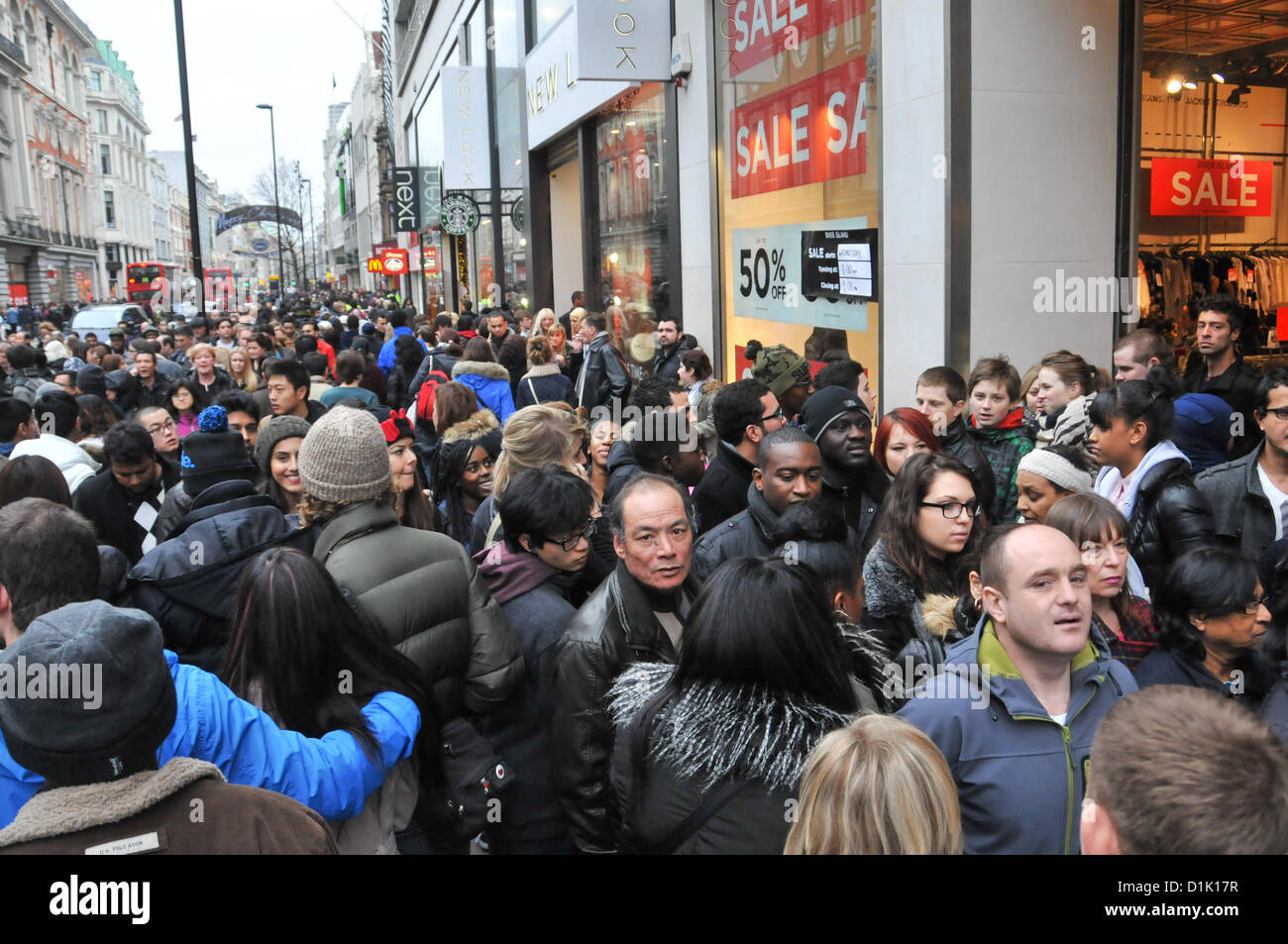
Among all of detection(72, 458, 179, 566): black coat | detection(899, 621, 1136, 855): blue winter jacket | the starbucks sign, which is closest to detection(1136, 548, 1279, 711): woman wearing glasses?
detection(899, 621, 1136, 855): blue winter jacket

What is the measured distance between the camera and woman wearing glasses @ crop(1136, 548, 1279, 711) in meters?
3.23

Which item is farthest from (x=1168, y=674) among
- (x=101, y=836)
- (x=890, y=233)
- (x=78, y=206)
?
(x=78, y=206)

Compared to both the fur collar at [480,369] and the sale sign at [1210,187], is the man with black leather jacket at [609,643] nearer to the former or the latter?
the fur collar at [480,369]

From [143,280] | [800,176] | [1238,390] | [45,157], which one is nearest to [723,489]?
[1238,390]

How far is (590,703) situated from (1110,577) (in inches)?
72.3

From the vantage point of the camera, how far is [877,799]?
1921 millimetres

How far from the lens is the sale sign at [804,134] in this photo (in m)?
8.37

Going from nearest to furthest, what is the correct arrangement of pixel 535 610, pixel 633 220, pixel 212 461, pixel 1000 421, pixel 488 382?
pixel 535 610 → pixel 212 461 → pixel 1000 421 → pixel 488 382 → pixel 633 220

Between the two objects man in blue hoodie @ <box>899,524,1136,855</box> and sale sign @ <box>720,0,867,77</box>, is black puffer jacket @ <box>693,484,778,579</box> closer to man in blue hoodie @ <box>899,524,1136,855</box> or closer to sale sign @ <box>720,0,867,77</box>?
man in blue hoodie @ <box>899,524,1136,855</box>

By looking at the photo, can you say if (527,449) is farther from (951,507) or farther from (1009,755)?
(1009,755)

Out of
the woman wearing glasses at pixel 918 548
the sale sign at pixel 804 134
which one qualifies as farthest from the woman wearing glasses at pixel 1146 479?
the sale sign at pixel 804 134

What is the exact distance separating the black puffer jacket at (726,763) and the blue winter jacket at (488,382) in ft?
21.0

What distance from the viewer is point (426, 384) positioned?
8.40 metres

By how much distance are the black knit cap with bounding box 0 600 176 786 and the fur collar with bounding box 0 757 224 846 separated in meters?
0.03
